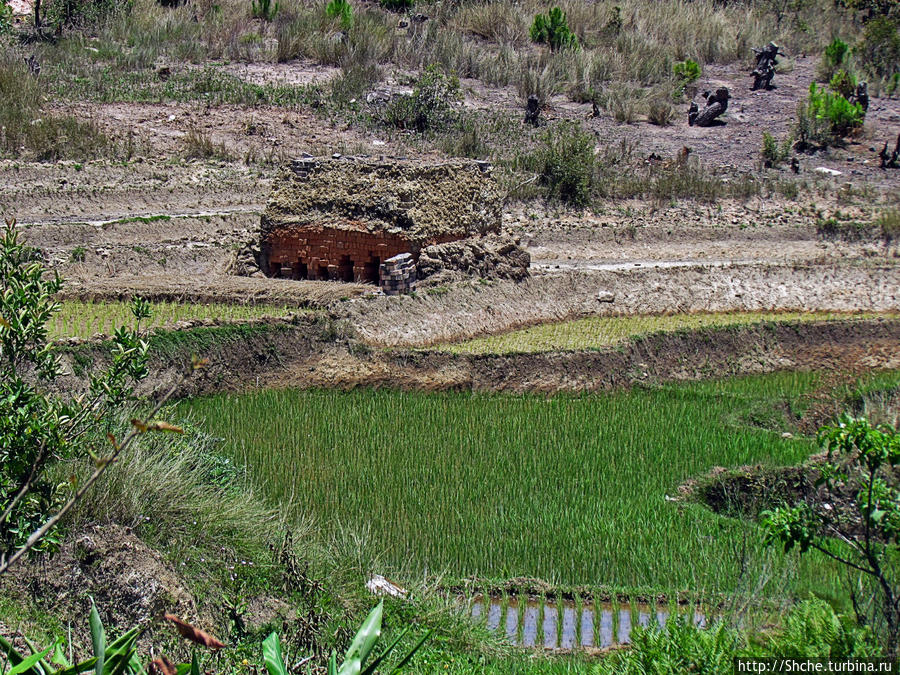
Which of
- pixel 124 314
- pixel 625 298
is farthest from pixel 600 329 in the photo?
pixel 124 314

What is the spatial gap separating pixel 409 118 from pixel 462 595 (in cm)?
1904

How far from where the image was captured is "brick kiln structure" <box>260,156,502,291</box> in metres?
15.0

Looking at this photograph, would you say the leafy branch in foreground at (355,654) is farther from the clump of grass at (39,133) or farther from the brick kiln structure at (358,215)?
the clump of grass at (39,133)

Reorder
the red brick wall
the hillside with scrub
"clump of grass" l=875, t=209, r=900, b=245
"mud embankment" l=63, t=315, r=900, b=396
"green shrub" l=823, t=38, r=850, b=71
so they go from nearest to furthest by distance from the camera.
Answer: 1. the hillside with scrub
2. "mud embankment" l=63, t=315, r=900, b=396
3. the red brick wall
4. "clump of grass" l=875, t=209, r=900, b=245
5. "green shrub" l=823, t=38, r=850, b=71

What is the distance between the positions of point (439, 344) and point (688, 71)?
768 inches

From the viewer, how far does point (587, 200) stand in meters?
21.1

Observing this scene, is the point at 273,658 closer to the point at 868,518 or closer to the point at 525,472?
the point at 868,518

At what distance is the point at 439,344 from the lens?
1338 cm

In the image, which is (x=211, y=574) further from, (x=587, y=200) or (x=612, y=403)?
(x=587, y=200)

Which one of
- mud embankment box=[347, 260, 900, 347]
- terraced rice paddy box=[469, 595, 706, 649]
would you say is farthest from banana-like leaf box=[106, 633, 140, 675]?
mud embankment box=[347, 260, 900, 347]

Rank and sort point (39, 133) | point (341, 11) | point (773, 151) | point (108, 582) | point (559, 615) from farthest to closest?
point (341, 11) < point (773, 151) < point (39, 133) < point (559, 615) < point (108, 582)

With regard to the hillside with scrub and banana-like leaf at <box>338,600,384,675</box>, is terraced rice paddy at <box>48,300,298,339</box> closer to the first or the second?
the hillside with scrub

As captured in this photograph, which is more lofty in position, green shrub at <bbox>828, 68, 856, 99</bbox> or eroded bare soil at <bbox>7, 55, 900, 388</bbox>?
green shrub at <bbox>828, 68, 856, 99</bbox>

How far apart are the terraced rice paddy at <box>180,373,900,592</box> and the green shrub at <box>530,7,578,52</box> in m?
21.5
